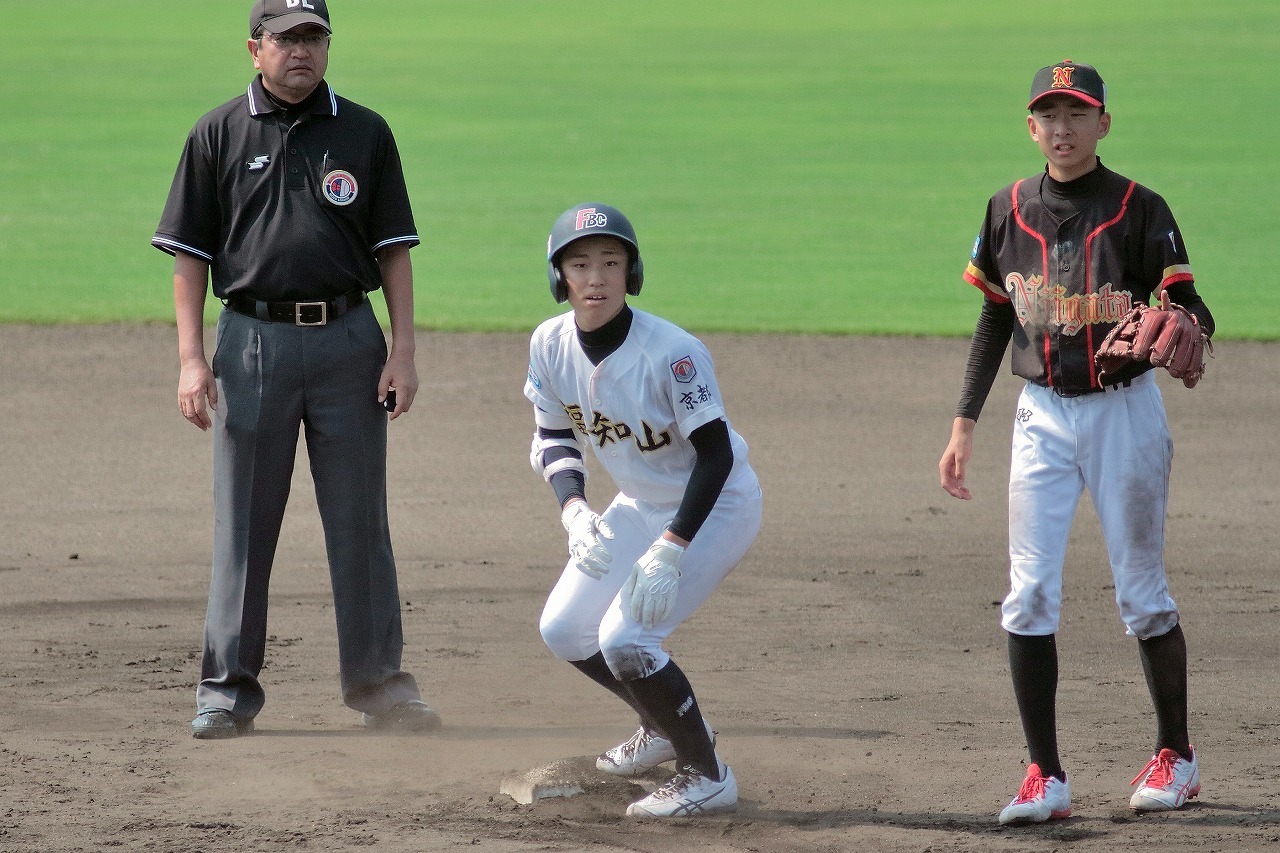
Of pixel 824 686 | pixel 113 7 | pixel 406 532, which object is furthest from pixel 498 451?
pixel 113 7

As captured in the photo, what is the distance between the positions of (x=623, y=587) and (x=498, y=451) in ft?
16.6

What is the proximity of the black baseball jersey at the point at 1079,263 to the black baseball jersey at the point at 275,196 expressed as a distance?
78.8 inches

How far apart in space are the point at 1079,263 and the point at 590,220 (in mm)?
1338

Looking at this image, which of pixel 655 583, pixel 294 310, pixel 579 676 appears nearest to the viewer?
pixel 655 583

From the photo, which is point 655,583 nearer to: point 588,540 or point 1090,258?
point 588,540

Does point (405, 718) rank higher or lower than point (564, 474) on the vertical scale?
lower

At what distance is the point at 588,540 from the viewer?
14.8 feet

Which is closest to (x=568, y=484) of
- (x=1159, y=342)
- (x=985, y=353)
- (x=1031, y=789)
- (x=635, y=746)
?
(x=635, y=746)

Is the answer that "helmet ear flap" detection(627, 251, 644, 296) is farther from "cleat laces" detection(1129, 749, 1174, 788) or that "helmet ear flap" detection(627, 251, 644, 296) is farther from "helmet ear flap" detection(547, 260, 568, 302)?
"cleat laces" detection(1129, 749, 1174, 788)

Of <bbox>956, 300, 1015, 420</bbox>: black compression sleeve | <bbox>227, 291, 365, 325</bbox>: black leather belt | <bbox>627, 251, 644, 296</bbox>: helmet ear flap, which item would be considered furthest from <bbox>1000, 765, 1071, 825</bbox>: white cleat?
<bbox>227, 291, 365, 325</bbox>: black leather belt

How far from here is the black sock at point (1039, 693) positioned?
14.7 feet

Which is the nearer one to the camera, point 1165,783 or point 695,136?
point 1165,783

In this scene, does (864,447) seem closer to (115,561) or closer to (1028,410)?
(115,561)

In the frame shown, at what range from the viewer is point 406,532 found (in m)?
7.95
